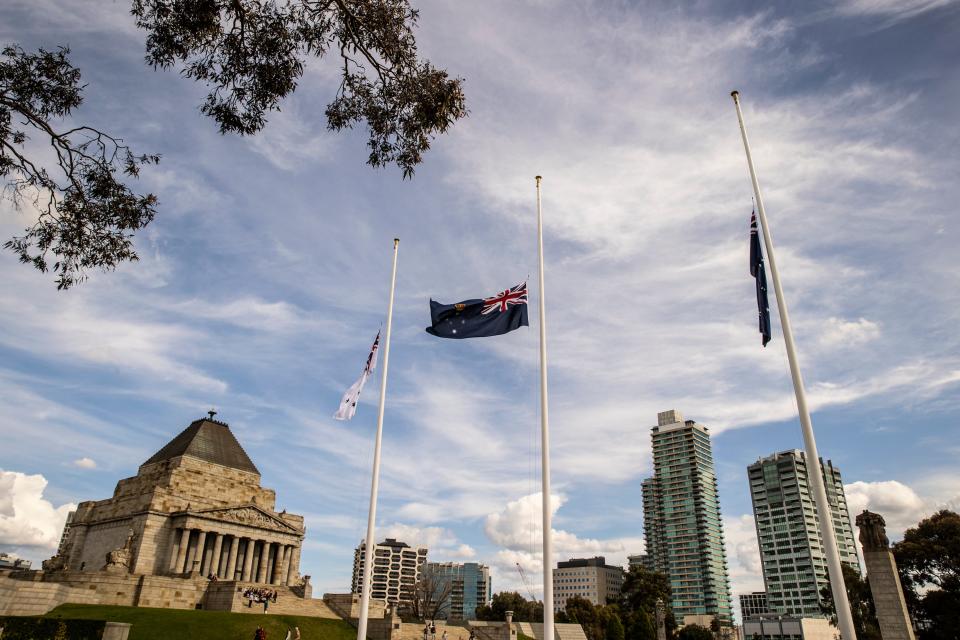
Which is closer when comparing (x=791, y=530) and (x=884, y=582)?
(x=884, y=582)

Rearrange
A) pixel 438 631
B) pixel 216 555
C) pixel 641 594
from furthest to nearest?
pixel 641 594
pixel 216 555
pixel 438 631

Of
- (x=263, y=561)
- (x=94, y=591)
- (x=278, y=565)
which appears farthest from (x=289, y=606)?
(x=278, y=565)

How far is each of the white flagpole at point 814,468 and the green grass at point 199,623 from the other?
33.0 meters

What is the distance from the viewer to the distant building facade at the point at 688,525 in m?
174

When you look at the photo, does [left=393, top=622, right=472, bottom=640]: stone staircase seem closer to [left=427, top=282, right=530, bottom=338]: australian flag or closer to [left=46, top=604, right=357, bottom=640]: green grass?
[left=46, top=604, right=357, bottom=640]: green grass

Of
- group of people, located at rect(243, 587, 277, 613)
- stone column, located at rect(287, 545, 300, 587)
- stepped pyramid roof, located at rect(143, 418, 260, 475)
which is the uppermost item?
stepped pyramid roof, located at rect(143, 418, 260, 475)

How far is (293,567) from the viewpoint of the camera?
64375mm

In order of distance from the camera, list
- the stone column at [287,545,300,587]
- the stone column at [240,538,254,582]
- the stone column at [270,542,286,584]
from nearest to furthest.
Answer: the stone column at [240,538,254,582] → the stone column at [270,542,286,584] → the stone column at [287,545,300,587]

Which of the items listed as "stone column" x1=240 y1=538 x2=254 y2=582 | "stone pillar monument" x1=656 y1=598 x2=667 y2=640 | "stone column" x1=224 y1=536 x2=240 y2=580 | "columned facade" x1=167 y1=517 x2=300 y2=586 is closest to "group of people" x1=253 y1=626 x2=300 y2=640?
"columned facade" x1=167 y1=517 x2=300 y2=586

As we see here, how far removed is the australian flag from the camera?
20.3 meters

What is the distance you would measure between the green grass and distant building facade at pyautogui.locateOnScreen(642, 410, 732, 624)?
161 metres

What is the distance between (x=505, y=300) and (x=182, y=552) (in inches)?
1965

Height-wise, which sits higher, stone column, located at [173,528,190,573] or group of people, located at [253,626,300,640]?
stone column, located at [173,528,190,573]

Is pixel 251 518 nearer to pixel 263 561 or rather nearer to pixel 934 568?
pixel 263 561
